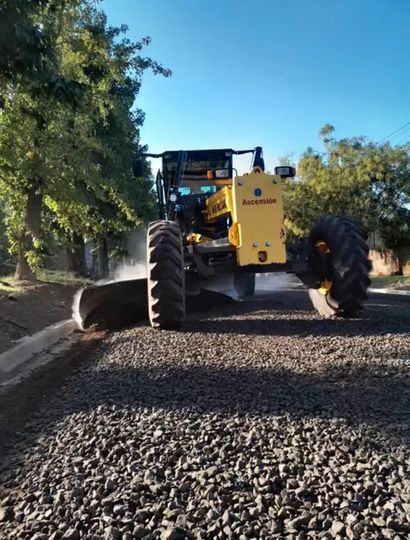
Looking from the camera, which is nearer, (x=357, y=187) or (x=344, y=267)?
(x=344, y=267)

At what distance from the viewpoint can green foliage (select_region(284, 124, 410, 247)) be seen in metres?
27.4

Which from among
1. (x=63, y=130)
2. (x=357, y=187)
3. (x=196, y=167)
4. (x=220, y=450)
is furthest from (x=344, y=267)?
(x=357, y=187)

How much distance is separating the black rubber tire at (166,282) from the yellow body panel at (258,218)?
100 centimetres

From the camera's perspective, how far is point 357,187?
1094 inches

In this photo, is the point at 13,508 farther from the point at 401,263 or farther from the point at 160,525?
the point at 401,263

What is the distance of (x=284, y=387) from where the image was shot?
4.33m

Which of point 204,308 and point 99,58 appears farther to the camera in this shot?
point 99,58

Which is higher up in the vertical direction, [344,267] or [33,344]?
[344,267]

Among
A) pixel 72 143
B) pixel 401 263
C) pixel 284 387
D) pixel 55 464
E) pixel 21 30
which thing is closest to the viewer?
pixel 55 464

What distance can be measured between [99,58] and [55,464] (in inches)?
477

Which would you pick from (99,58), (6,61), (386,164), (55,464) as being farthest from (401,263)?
(55,464)

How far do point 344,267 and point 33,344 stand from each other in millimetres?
4763

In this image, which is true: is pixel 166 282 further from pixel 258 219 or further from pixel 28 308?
pixel 28 308

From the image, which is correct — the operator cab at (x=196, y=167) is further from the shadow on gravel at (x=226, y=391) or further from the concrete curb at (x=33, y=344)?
the shadow on gravel at (x=226, y=391)
